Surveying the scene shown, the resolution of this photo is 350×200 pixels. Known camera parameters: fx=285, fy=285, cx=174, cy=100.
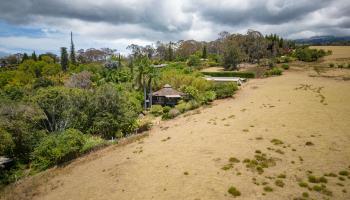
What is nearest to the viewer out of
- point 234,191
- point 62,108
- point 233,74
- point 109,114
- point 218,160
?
point 234,191

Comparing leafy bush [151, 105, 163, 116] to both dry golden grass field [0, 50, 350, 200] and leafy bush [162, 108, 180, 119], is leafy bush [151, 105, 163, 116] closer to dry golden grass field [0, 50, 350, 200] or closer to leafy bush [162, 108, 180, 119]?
leafy bush [162, 108, 180, 119]

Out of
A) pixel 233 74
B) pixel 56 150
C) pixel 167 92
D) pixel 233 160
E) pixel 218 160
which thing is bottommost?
pixel 56 150

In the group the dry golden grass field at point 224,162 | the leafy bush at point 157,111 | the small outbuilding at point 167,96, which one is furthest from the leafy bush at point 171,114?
the small outbuilding at point 167,96

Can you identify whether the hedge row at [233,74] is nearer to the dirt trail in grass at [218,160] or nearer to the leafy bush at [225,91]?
the leafy bush at [225,91]

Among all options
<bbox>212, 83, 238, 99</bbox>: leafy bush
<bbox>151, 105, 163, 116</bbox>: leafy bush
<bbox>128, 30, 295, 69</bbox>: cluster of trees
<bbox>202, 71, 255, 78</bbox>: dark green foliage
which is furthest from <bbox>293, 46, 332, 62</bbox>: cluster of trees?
<bbox>151, 105, 163, 116</bbox>: leafy bush

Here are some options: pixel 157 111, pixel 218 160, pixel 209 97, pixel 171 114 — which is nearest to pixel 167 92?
pixel 157 111

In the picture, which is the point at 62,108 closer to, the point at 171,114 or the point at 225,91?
the point at 171,114
